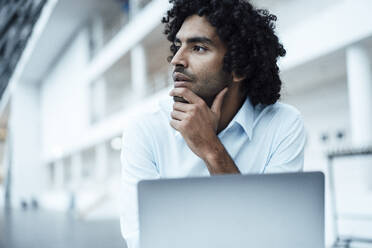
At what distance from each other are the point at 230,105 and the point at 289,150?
0.92 feet

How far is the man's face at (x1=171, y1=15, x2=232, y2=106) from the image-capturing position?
122 centimetres

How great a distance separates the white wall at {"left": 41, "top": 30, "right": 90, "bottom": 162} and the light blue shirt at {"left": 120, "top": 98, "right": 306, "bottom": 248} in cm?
1711

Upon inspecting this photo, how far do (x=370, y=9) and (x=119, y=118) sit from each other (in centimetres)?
998

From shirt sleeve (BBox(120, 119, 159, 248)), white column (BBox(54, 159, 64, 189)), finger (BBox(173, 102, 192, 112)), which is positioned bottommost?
shirt sleeve (BBox(120, 119, 159, 248))


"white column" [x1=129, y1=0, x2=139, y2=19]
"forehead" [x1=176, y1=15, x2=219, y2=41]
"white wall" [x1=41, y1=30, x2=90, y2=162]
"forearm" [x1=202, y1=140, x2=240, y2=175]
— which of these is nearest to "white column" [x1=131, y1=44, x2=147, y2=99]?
"white column" [x1=129, y1=0, x2=139, y2=19]

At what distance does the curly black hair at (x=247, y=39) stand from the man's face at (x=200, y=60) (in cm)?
3

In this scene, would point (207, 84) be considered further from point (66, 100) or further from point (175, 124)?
point (66, 100)

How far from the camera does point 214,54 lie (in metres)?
1.28

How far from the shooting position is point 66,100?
2156 centimetres

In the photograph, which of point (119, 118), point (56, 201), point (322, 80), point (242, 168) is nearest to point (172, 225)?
point (242, 168)

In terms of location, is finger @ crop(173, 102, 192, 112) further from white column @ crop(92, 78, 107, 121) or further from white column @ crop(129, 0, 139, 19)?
white column @ crop(92, 78, 107, 121)

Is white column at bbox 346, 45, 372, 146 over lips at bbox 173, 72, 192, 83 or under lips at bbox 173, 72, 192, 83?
over

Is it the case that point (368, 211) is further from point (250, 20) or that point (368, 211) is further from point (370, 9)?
point (250, 20)

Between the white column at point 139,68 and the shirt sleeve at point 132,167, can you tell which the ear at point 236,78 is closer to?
the shirt sleeve at point 132,167
